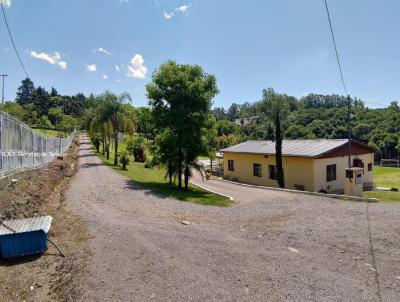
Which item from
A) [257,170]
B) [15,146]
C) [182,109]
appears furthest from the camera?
[257,170]

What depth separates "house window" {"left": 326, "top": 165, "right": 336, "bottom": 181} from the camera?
81.1 feet

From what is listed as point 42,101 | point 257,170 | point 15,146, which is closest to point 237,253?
point 15,146

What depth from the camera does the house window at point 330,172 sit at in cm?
2472

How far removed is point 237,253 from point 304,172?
1739cm

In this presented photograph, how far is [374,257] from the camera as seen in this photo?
28.4ft

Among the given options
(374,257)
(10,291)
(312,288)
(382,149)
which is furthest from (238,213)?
(382,149)

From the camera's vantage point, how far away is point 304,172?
24688mm

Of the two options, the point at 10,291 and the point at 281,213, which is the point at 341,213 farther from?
the point at 10,291

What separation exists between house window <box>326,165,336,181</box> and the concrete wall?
0.27 meters

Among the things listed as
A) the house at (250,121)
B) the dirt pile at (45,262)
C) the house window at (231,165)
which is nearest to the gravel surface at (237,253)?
the dirt pile at (45,262)

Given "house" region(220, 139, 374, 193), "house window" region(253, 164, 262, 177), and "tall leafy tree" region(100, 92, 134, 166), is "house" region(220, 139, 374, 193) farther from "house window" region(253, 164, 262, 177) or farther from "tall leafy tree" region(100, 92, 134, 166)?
"tall leafy tree" region(100, 92, 134, 166)

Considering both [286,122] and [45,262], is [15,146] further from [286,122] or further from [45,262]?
[286,122]

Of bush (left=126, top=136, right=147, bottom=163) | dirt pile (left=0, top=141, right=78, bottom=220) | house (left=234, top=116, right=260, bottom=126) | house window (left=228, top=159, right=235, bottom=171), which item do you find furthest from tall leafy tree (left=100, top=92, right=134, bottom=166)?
house (left=234, top=116, right=260, bottom=126)

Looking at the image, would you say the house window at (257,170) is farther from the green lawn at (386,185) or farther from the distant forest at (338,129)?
the distant forest at (338,129)
